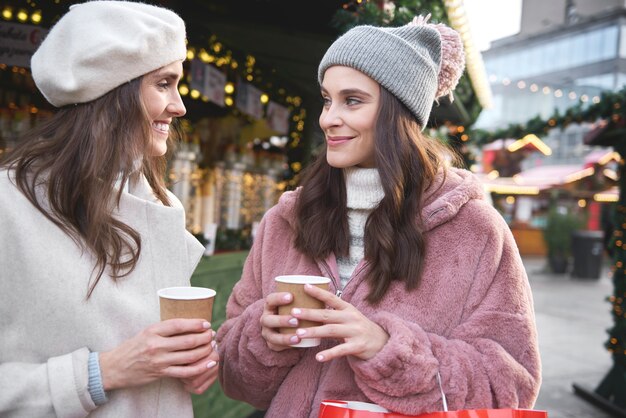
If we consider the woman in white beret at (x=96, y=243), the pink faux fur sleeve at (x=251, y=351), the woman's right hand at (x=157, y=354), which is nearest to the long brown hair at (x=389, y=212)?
the pink faux fur sleeve at (x=251, y=351)

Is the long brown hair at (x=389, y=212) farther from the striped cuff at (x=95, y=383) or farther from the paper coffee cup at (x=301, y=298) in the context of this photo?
the striped cuff at (x=95, y=383)

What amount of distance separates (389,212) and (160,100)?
0.85 metres

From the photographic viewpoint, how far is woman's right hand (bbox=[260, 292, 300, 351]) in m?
1.38

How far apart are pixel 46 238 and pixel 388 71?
1.19 m

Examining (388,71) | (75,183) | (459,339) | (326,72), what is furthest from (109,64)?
(459,339)

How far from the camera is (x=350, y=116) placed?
1779 mm

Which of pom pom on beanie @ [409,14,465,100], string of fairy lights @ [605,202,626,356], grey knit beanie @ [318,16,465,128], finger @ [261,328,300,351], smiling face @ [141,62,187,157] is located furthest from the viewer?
string of fairy lights @ [605,202,626,356]

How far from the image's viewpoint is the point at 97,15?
144cm

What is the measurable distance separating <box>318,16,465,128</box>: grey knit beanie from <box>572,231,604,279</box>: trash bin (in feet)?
50.2

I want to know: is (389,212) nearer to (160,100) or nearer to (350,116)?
(350,116)

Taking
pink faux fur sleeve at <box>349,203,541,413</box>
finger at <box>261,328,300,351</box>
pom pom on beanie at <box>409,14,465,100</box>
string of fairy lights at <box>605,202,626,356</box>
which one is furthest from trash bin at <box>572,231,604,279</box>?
finger at <box>261,328,300,351</box>

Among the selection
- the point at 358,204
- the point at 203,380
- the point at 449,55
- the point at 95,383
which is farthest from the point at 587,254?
the point at 95,383

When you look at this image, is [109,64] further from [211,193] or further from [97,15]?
[211,193]

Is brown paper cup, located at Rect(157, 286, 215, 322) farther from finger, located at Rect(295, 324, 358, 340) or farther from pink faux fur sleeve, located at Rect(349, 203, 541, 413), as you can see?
pink faux fur sleeve, located at Rect(349, 203, 541, 413)
